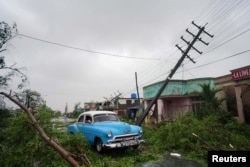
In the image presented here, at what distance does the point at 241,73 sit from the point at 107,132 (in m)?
11.8

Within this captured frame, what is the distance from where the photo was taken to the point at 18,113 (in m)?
7.30

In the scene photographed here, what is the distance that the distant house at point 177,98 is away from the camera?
21.7 metres

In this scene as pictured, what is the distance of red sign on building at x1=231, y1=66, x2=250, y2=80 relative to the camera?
604 inches

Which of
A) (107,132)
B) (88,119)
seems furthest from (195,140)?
(88,119)

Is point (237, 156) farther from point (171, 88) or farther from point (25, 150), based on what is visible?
point (171, 88)

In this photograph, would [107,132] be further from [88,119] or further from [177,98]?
[177,98]

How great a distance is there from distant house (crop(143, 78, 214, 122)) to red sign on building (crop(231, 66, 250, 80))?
502 centimetres

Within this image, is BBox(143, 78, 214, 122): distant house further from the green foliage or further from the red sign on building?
the green foliage

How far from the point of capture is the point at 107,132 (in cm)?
898

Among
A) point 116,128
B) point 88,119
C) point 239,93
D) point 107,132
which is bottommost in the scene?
point 107,132

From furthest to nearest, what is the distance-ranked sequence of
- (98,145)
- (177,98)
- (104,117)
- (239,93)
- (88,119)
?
(177,98), (239,93), (88,119), (104,117), (98,145)

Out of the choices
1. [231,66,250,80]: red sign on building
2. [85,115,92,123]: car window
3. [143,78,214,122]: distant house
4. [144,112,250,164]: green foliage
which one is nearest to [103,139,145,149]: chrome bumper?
[144,112,250,164]: green foliage

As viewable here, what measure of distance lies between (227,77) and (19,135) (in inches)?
642

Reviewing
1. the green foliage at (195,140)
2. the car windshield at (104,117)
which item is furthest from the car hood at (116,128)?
the green foliage at (195,140)
